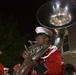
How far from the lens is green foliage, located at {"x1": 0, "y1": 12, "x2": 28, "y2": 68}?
7.04m

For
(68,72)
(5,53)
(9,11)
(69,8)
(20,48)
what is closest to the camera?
(68,72)

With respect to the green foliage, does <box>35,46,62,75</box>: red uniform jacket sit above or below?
above

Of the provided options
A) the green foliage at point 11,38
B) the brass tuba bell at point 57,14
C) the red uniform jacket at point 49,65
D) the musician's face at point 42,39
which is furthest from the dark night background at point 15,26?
the red uniform jacket at point 49,65

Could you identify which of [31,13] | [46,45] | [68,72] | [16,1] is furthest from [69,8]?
[16,1]

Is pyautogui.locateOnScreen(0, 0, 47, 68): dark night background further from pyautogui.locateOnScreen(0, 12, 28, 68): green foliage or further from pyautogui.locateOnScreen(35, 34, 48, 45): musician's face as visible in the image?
pyautogui.locateOnScreen(35, 34, 48, 45): musician's face

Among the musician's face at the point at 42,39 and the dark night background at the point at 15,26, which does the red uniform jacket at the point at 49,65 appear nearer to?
the musician's face at the point at 42,39

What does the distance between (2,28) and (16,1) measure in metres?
1.47

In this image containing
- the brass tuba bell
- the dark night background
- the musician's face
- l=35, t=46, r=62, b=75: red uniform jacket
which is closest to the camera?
l=35, t=46, r=62, b=75: red uniform jacket

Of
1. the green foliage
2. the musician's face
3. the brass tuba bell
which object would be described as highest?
the brass tuba bell

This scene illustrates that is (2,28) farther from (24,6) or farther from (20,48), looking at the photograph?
(24,6)

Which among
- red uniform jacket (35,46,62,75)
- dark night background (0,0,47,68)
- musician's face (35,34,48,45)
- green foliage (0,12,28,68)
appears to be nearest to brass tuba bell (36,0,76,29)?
musician's face (35,34,48,45)

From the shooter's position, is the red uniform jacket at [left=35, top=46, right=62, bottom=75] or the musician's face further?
the musician's face

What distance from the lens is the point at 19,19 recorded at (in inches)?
316

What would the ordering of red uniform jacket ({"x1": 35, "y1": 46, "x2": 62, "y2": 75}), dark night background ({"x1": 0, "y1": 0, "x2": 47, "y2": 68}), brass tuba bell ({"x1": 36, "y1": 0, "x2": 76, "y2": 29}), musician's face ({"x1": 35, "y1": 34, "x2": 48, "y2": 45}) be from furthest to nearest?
dark night background ({"x1": 0, "y1": 0, "x2": 47, "y2": 68}) < brass tuba bell ({"x1": 36, "y1": 0, "x2": 76, "y2": 29}) < musician's face ({"x1": 35, "y1": 34, "x2": 48, "y2": 45}) < red uniform jacket ({"x1": 35, "y1": 46, "x2": 62, "y2": 75})
